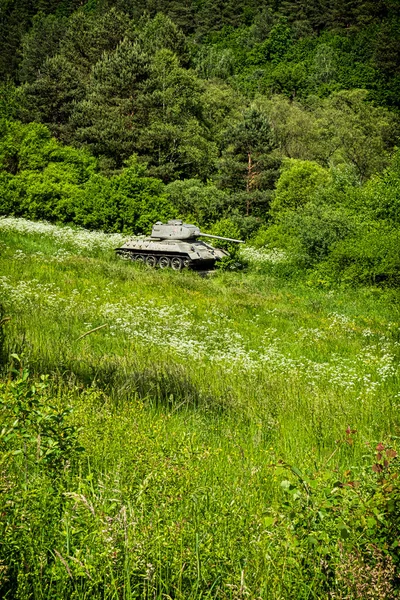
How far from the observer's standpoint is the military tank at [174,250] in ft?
68.5

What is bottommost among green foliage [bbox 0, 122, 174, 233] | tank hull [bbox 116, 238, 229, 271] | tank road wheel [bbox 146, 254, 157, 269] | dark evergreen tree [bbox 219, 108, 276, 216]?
tank road wheel [bbox 146, 254, 157, 269]

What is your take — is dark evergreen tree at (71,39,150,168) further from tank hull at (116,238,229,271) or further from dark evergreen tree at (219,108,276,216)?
tank hull at (116,238,229,271)

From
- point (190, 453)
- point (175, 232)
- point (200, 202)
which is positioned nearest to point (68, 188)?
point (200, 202)

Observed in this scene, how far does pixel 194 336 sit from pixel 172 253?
10.8 m

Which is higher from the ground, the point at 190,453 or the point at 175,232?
the point at 175,232

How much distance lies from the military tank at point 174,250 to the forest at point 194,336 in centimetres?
95

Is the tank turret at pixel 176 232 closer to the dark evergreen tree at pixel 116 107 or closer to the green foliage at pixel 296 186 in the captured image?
the green foliage at pixel 296 186

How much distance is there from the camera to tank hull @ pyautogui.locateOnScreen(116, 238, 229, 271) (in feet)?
68.4

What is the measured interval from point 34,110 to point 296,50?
49567 mm

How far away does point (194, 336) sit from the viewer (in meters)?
10.7

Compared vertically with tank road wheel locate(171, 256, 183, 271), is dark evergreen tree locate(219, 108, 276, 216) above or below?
above

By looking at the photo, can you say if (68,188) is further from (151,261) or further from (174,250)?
(174,250)

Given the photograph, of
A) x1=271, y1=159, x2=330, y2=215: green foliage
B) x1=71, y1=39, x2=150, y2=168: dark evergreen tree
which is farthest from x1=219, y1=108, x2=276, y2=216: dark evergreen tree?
x1=71, y1=39, x2=150, y2=168: dark evergreen tree

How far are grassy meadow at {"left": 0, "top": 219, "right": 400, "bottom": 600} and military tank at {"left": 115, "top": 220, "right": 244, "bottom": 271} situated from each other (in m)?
6.69
